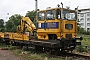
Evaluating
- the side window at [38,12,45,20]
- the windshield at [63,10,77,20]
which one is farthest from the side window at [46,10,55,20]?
the windshield at [63,10,77,20]

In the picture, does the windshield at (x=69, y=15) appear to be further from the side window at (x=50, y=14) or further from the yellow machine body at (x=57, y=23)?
the side window at (x=50, y=14)

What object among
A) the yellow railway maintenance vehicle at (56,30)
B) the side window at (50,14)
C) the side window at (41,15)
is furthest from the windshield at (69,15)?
the side window at (41,15)

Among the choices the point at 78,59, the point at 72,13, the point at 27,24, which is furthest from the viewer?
the point at 27,24

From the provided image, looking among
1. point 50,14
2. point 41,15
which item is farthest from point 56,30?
point 41,15

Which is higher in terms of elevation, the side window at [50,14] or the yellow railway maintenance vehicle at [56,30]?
the side window at [50,14]

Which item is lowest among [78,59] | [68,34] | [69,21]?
[78,59]

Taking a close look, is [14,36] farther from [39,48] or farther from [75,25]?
[75,25]

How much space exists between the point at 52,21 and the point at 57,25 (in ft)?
1.59

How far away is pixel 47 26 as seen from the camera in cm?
1459

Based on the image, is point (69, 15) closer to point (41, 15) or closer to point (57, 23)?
point (57, 23)

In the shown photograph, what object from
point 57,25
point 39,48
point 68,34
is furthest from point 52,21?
point 39,48

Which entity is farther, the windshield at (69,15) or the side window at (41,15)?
the side window at (41,15)

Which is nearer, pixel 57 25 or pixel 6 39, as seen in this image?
pixel 57 25

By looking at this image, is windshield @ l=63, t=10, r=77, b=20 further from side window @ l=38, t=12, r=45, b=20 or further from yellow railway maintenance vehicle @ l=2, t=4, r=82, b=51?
side window @ l=38, t=12, r=45, b=20
